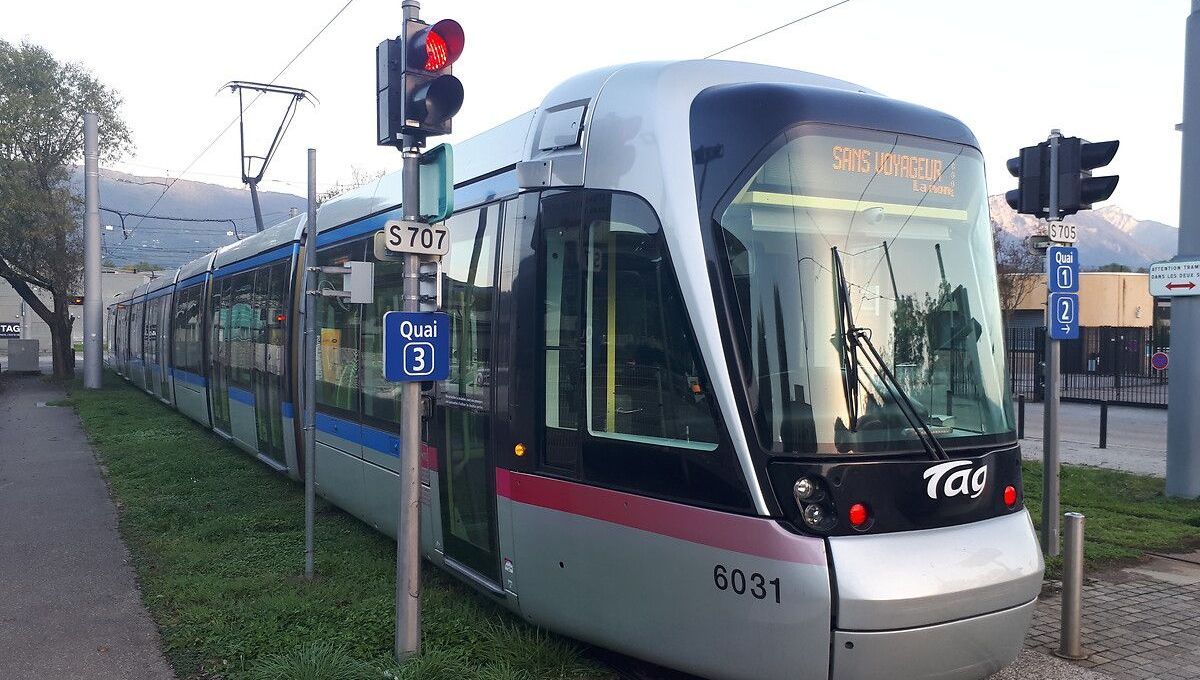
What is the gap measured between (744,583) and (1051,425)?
14.9 ft

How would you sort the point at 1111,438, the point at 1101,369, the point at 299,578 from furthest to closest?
the point at 1101,369 < the point at 1111,438 < the point at 299,578

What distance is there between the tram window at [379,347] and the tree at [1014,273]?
33.4m

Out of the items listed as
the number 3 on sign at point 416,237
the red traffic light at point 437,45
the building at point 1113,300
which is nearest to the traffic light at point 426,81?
the red traffic light at point 437,45

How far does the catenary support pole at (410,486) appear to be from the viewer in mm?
5242

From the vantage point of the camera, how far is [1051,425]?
7.75m

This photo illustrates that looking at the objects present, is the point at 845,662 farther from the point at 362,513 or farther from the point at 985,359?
the point at 362,513

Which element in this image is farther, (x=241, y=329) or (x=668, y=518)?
(x=241, y=329)

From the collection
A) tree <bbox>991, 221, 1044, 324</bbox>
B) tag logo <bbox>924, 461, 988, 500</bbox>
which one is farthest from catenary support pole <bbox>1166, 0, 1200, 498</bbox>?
tree <bbox>991, 221, 1044, 324</bbox>

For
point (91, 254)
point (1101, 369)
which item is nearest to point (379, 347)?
point (91, 254)

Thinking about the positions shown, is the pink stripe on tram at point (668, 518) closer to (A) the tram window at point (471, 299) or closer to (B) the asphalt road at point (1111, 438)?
(A) the tram window at point (471, 299)

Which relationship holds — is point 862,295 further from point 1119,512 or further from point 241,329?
point 241,329

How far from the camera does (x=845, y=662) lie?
4.20 meters

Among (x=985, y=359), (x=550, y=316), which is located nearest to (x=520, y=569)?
(x=550, y=316)

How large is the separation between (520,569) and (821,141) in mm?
Answer: 2917
